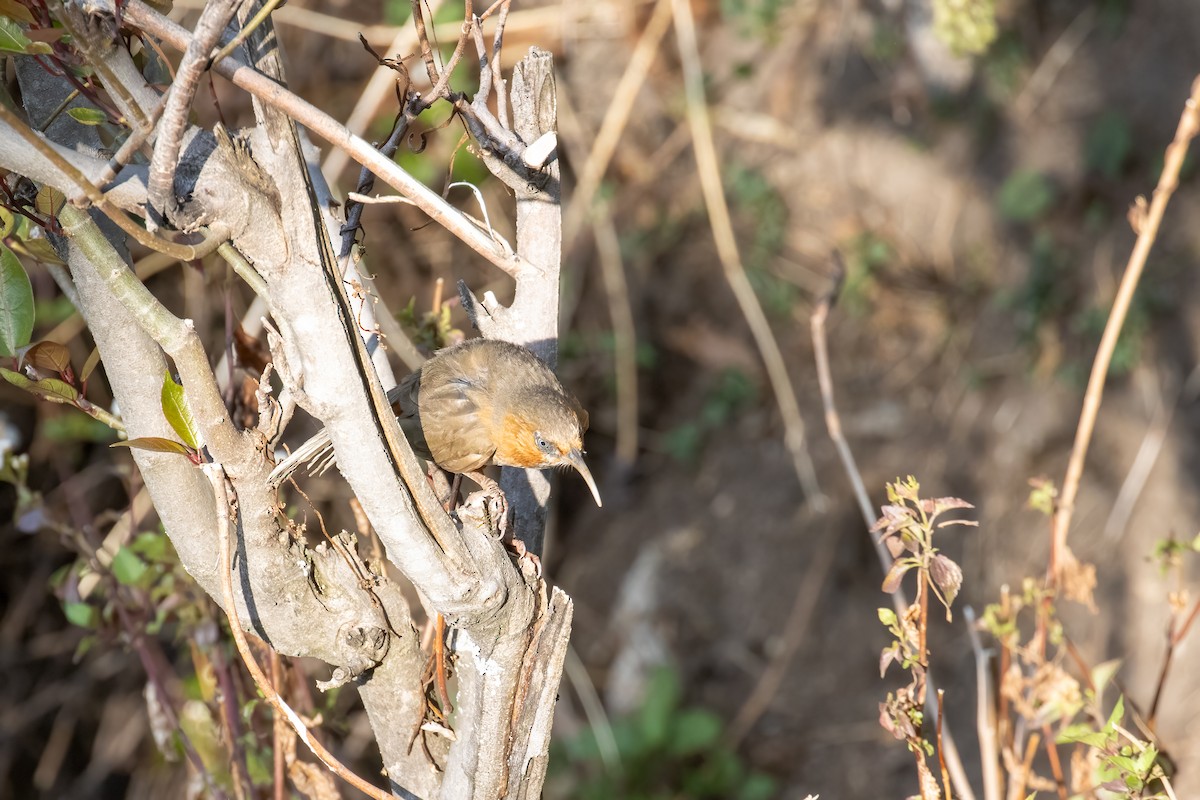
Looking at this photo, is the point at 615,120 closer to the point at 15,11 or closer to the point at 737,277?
the point at 737,277

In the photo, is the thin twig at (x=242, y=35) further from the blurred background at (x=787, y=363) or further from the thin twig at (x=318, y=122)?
the blurred background at (x=787, y=363)

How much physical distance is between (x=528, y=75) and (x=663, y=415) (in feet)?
14.8

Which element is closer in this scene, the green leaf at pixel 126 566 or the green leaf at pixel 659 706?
the green leaf at pixel 126 566

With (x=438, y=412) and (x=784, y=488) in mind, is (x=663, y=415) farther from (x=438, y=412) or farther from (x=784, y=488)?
(x=438, y=412)

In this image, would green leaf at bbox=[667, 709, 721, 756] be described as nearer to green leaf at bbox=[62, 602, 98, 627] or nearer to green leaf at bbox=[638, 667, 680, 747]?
green leaf at bbox=[638, 667, 680, 747]

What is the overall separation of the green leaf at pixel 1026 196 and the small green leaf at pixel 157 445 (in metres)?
4.54

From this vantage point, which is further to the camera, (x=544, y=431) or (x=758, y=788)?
(x=758, y=788)

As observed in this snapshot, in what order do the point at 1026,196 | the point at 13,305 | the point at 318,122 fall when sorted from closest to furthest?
the point at 318,122, the point at 13,305, the point at 1026,196

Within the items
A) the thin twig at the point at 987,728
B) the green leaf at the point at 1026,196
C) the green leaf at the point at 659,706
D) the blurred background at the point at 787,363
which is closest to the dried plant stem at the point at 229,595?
the thin twig at the point at 987,728

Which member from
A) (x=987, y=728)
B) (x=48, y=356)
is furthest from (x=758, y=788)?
(x=48, y=356)

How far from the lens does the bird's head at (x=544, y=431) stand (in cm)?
247

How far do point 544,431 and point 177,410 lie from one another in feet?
3.58

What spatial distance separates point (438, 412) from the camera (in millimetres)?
2715

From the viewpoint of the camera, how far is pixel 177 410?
5.04 ft
